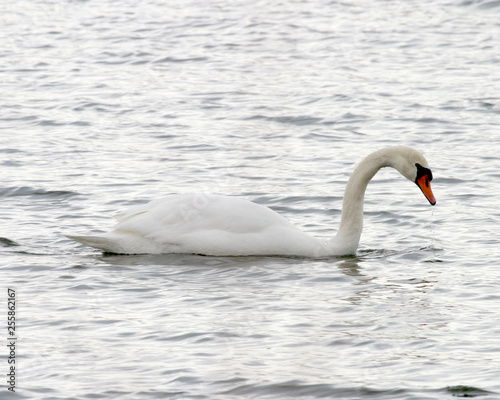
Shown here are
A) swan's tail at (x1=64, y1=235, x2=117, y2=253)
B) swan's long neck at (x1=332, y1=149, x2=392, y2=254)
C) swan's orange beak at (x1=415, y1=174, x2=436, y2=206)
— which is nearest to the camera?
swan's tail at (x1=64, y1=235, x2=117, y2=253)

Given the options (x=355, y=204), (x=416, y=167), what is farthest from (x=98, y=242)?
(x=416, y=167)

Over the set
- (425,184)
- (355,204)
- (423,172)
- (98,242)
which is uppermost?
(423,172)

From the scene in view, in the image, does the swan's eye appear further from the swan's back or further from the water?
the swan's back

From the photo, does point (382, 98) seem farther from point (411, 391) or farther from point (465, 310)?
point (411, 391)

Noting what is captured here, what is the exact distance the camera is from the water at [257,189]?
6.77 metres

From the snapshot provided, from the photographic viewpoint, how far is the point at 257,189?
11.6m

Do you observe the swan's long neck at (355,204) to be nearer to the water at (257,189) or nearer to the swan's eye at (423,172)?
the water at (257,189)

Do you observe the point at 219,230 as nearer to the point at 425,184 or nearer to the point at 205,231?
the point at 205,231

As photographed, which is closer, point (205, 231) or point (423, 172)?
point (205, 231)

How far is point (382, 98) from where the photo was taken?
15.9m

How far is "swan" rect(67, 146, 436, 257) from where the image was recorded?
9.29m

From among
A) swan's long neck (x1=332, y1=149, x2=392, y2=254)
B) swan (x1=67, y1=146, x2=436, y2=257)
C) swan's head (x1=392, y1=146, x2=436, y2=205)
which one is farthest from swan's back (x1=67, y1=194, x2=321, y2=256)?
swan's head (x1=392, y1=146, x2=436, y2=205)

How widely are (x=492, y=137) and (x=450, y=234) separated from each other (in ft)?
12.7

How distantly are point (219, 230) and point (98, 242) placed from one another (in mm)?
1087
